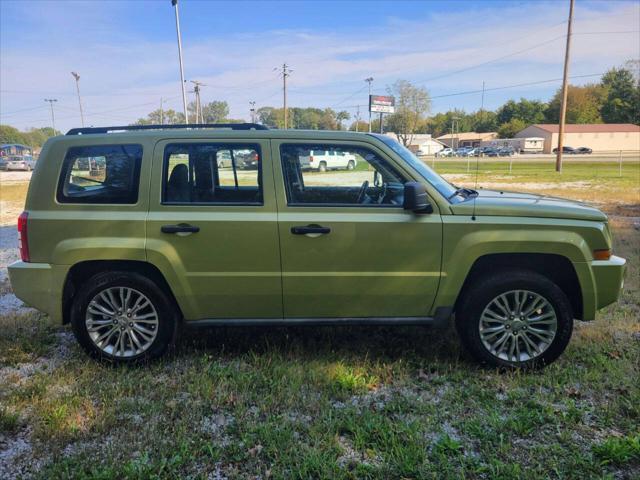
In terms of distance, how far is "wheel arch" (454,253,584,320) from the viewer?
12.7 feet

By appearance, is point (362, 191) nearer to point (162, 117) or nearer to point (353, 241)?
point (353, 241)

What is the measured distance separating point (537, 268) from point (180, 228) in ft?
9.62

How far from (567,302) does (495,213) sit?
0.91 meters

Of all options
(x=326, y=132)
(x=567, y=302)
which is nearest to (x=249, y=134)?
(x=326, y=132)

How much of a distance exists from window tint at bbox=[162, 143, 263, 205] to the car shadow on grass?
3.91 feet

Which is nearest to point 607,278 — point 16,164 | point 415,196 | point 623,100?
point 415,196

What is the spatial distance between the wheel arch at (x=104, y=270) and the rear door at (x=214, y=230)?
0.16 metres

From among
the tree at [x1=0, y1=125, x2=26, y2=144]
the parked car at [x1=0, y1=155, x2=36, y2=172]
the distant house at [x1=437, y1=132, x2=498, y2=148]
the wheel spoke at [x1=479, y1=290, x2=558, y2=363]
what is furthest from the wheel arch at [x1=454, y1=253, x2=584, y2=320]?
the tree at [x1=0, y1=125, x2=26, y2=144]

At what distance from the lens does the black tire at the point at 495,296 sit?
376 cm

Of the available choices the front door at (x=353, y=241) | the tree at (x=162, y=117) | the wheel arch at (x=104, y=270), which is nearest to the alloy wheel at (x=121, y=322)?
the wheel arch at (x=104, y=270)

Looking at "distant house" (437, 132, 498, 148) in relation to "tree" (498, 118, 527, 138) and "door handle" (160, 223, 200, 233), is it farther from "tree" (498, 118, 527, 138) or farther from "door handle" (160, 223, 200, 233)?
"door handle" (160, 223, 200, 233)

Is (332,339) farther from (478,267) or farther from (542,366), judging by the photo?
(542,366)

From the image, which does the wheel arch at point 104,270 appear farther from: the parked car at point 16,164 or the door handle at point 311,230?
the parked car at point 16,164

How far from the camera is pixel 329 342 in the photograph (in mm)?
4496
